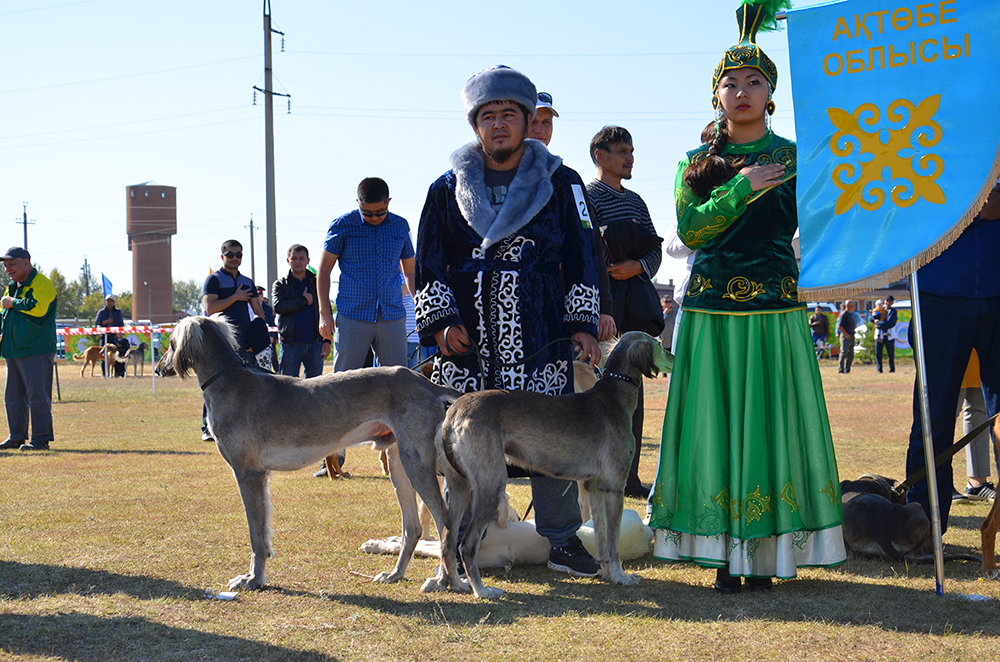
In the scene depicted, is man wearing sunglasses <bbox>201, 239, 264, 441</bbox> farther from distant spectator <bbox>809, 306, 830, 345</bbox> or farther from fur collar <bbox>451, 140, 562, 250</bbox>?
distant spectator <bbox>809, 306, 830, 345</bbox>

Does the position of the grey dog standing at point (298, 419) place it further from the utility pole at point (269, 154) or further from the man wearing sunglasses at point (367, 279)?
the utility pole at point (269, 154)

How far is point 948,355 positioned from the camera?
4961mm

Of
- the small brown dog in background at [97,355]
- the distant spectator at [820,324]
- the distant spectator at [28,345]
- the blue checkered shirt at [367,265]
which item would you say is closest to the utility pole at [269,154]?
the small brown dog in background at [97,355]

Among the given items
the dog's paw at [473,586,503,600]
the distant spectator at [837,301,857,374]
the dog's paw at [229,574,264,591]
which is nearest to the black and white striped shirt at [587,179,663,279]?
the dog's paw at [473,586,503,600]

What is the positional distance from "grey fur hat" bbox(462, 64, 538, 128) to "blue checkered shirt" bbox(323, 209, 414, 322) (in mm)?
3164

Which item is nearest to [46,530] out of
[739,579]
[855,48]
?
[739,579]

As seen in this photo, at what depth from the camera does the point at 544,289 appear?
4.61m

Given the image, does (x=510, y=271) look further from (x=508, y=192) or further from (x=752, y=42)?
(x=752, y=42)

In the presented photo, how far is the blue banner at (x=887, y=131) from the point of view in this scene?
391 cm

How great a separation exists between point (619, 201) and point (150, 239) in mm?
96662

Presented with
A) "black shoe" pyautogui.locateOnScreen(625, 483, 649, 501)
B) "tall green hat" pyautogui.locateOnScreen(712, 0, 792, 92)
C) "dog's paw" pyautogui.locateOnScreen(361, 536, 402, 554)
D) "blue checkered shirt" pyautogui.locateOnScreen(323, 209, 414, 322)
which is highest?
"tall green hat" pyautogui.locateOnScreen(712, 0, 792, 92)

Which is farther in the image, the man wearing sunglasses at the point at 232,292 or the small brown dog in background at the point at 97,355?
the small brown dog in background at the point at 97,355

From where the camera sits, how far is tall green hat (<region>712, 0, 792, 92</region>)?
4.20m

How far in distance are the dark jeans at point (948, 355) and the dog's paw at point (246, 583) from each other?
3623mm
